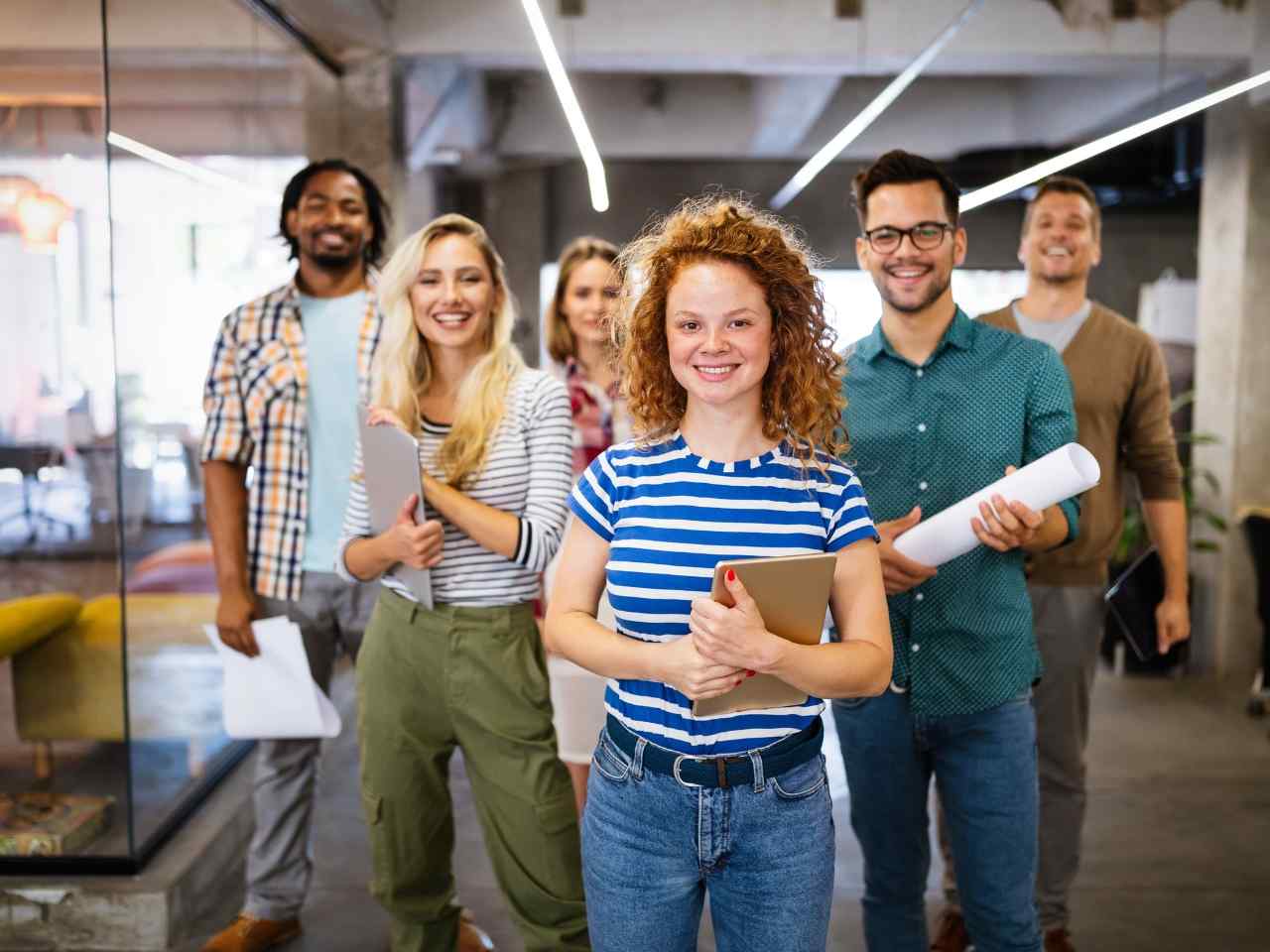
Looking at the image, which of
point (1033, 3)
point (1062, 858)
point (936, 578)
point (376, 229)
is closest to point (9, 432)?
point (376, 229)

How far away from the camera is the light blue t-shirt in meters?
2.80

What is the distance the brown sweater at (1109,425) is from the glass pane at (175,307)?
222 cm

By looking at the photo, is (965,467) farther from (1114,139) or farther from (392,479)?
(392,479)

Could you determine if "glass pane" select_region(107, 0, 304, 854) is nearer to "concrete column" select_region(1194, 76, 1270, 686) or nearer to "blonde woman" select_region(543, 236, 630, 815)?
"blonde woman" select_region(543, 236, 630, 815)

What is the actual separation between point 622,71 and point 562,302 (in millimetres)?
3057

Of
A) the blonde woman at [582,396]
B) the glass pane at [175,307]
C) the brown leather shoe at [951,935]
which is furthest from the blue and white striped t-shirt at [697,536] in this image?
the glass pane at [175,307]

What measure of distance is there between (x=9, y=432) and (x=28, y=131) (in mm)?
746

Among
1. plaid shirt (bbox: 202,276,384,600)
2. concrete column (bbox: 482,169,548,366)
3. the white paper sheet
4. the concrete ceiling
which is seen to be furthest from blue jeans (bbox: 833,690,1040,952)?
concrete column (bbox: 482,169,548,366)

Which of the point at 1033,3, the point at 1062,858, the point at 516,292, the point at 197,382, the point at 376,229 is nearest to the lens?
the point at 1062,858

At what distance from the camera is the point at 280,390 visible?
109 inches

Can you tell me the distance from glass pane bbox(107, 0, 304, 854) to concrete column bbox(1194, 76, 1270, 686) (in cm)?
429

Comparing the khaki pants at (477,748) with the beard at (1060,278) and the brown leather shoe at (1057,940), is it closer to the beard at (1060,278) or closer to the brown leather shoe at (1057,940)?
the brown leather shoe at (1057,940)

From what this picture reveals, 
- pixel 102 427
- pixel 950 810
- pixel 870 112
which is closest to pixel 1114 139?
pixel 950 810

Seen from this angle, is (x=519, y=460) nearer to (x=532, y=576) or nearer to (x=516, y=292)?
(x=532, y=576)
